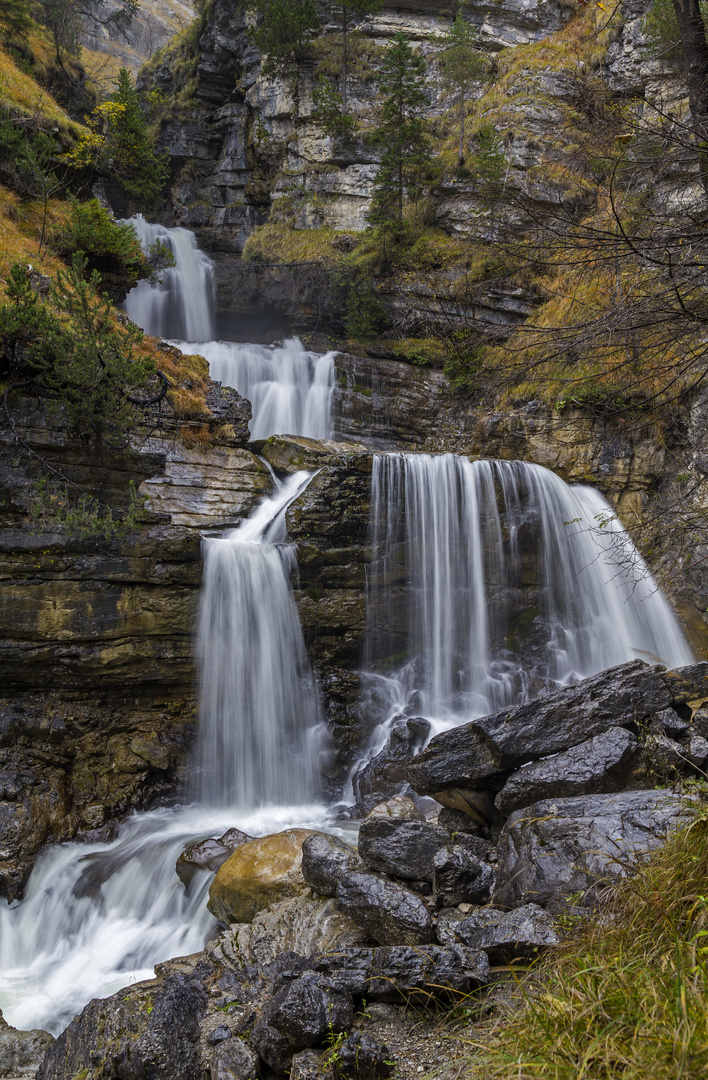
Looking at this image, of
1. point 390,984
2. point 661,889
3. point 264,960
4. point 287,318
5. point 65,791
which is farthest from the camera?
point 287,318

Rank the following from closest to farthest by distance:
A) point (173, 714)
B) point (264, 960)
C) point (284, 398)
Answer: point (264, 960), point (173, 714), point (284, 398)

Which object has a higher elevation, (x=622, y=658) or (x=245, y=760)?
(x=622, y=658)

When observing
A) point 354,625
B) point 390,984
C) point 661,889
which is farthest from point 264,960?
point 354,625

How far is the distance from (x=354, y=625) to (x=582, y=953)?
7850 mm

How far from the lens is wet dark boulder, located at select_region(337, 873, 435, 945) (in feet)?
12.1

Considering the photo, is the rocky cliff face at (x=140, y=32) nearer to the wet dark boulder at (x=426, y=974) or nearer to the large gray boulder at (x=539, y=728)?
the large gray boulder at (x=539, y=728)

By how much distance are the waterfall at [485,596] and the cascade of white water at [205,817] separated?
1670mm

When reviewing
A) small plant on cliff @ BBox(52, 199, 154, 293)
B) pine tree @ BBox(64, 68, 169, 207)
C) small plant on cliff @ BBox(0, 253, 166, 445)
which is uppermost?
pine tree @ BBox(64, 68, 169, 207)

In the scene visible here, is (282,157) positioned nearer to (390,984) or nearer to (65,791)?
(65,791)

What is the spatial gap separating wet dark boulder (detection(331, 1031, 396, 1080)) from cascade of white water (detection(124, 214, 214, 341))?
16.4 m

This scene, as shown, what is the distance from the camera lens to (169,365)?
1191 cm

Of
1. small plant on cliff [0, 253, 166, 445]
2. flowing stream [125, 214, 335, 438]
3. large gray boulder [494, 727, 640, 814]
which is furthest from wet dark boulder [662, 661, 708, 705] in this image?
flowing stream [125, 214, 335, 438]

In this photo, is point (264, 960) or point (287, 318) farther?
point (287, 318)

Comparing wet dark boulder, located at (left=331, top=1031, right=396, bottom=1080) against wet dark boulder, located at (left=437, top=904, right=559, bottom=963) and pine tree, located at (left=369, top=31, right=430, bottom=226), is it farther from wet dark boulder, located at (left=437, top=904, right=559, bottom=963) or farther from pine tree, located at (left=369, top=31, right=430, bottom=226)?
pine tree, located at (left=369, top=31, right=430, bottom=226)
